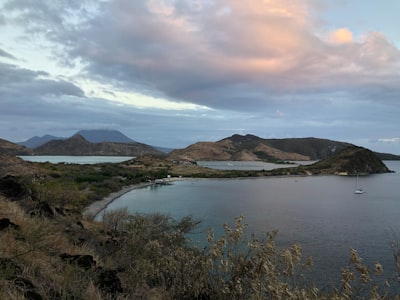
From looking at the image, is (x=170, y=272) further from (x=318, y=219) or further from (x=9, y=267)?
(x=318, y=219)

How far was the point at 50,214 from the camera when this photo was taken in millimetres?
15484

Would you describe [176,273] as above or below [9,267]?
below

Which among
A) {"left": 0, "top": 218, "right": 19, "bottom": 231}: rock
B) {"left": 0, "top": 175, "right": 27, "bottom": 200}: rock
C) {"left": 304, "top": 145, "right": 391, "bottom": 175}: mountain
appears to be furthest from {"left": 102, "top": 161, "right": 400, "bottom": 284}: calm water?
{"left": 304, "top": 145, "right": 391, "bottom": 175}: mountain

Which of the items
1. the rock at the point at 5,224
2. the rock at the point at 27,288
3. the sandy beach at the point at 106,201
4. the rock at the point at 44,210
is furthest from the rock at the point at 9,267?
the sandy beach at the point at 106,201

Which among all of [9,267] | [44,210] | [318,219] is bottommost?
[318,219]

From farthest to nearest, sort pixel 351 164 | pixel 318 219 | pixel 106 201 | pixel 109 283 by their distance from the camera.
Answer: pixel 351 164 < pixel 106 201 < pixel 318 219 < pixel 109 283

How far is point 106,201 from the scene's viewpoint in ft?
219

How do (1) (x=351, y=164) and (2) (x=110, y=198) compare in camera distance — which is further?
(1) (x=351, y=164)

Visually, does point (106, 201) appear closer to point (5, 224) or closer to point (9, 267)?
point (5, 224)

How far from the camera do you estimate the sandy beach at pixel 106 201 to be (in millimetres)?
51250

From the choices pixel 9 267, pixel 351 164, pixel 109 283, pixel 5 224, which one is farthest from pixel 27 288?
pixel 351 164

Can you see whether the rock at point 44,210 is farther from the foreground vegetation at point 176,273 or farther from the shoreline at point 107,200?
the shoreline at point 107,200

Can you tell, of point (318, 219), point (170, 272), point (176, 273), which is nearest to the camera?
point (176, 273)

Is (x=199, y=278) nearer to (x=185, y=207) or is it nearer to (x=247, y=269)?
(x=247, y=269)
